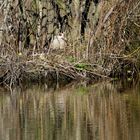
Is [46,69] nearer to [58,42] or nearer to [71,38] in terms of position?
[58,42]

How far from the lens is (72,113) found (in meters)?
11.5

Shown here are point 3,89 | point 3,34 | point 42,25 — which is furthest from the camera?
point 42,25

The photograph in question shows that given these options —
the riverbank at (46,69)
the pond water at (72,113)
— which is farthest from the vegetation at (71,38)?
the pond water at (72,113)

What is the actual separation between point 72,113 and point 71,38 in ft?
21.8

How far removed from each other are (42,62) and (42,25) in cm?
213

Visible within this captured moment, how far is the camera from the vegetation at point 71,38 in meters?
16.5

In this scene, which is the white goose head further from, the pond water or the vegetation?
the pond water

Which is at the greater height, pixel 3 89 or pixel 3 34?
pixel 3 34

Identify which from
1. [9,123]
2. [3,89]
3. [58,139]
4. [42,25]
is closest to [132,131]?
[58,139]

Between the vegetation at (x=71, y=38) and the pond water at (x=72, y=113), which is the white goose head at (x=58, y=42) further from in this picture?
the pond water at (x=72, y=113)

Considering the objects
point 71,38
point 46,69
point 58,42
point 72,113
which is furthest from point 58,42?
point 72,113

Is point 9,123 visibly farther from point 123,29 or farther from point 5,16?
point 123,29

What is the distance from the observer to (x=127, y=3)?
17.4 meters

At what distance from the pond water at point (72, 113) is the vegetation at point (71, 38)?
2.38 ft
